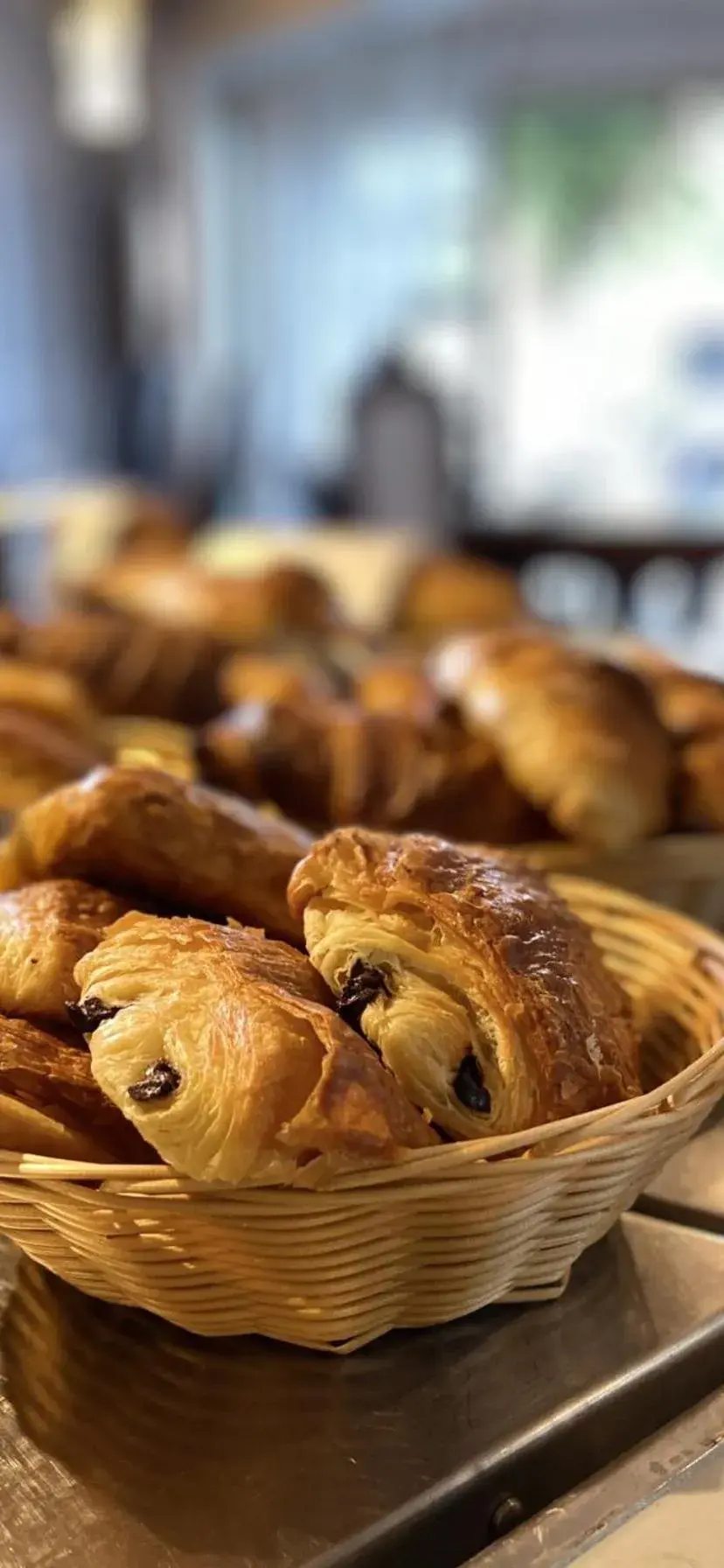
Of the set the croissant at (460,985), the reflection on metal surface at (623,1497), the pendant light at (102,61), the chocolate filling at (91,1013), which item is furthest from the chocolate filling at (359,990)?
the pendant light at (102,61)

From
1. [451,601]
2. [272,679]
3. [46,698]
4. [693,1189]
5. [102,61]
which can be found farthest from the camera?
[102,61]

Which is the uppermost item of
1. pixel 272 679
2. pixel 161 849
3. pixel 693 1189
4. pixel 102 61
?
pixel 102 61

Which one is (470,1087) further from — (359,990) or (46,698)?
(46,698)

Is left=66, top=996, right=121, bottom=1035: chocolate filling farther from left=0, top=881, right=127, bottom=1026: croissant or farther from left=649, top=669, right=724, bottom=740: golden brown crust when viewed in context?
left=649, top=669, right=724, bottom=740: golden brown crust

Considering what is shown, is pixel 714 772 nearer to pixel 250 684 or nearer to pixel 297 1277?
pixel 250 684

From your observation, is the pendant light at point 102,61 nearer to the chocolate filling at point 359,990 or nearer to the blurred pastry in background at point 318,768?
the blurred pastry in background at point 318,768

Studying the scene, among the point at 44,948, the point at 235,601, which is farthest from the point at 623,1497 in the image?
the point at 235,601

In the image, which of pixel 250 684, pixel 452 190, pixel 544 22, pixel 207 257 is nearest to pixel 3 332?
pixel 207 257
